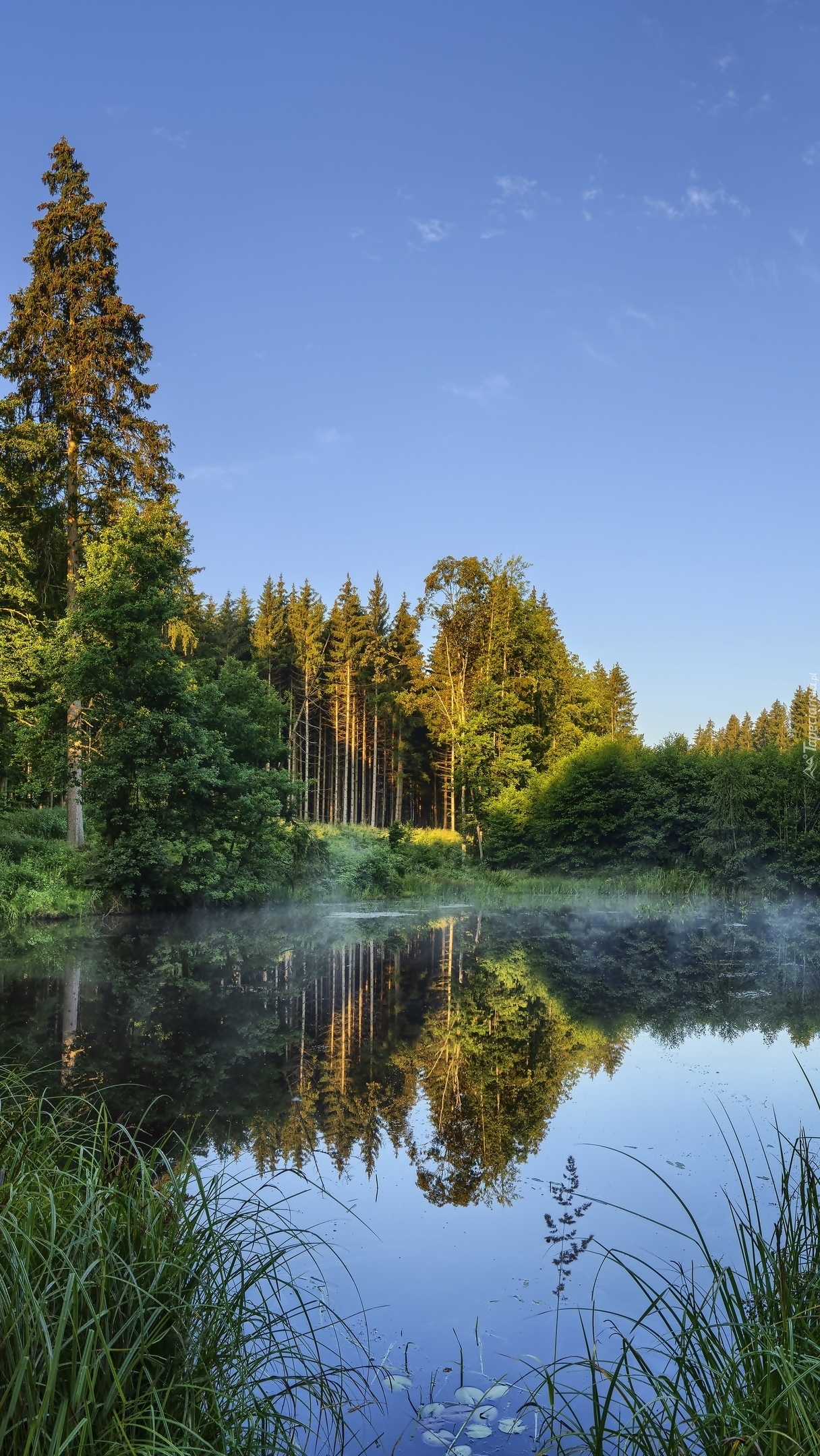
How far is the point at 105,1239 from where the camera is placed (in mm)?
2830

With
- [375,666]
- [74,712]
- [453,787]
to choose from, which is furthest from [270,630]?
[74,712]

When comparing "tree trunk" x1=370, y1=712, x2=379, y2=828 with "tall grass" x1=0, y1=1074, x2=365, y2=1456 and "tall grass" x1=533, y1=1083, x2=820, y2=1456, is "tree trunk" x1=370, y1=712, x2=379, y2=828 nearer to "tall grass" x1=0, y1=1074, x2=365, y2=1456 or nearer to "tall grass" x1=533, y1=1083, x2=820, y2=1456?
"tall grass" x1=0, y1=1074, x2=365, y2=1456

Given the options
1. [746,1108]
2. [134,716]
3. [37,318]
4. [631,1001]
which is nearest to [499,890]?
[134,716]

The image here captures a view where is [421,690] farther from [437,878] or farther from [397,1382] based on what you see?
[397,1382]

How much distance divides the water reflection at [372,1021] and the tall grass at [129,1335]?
8.72 ft

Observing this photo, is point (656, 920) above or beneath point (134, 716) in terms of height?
beneath

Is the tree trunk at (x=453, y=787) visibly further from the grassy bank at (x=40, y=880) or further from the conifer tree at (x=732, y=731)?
the conifer tree at (x=732, y=731)

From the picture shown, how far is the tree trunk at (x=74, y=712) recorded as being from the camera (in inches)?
718

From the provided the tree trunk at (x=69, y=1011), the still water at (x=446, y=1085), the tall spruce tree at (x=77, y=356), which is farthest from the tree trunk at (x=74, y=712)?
the tree trunk at (x=69, y=1011)

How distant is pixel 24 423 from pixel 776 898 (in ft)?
74.6

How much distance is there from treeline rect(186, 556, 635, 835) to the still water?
32.5 ft

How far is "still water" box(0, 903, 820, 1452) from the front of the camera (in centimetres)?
436

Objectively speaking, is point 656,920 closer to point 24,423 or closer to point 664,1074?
point 664,1074

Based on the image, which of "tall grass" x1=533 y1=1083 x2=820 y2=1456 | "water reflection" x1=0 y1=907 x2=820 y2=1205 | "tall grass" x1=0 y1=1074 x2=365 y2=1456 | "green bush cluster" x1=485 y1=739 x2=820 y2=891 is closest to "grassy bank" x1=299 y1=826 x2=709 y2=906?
"green bush cluster" x1=485 y1=739 x2=820 y2=891
